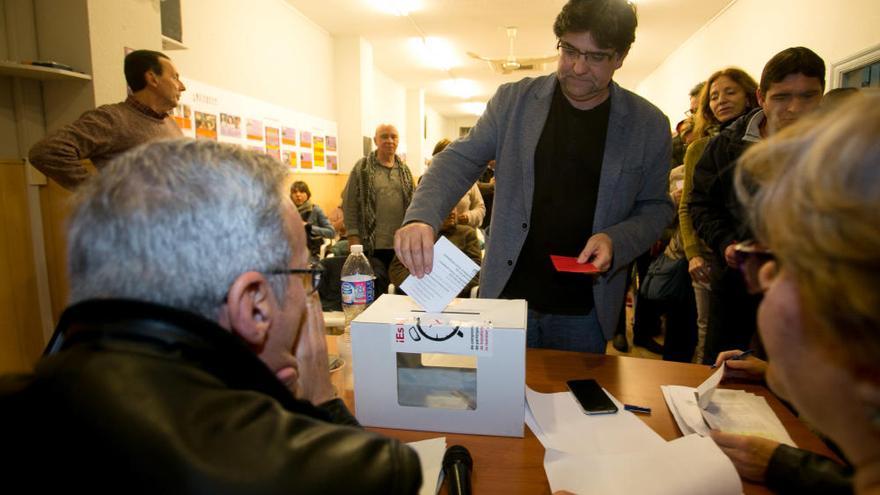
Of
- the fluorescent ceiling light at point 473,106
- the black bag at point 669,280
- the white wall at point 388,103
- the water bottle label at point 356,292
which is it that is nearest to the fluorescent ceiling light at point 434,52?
the white wall at point 388,103

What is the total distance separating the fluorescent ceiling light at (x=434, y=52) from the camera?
700 cm

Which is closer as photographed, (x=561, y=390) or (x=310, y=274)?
(x=310, y=274)

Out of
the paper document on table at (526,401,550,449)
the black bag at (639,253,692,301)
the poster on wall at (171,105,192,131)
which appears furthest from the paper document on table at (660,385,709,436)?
the poster on wall at (171,105,192,131)

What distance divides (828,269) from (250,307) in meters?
0.60

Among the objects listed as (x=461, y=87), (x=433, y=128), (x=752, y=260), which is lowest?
(x=752, y=260)

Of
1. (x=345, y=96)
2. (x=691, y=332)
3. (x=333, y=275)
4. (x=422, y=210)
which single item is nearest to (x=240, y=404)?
(x=422, y=210)

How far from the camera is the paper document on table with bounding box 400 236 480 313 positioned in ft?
3.39

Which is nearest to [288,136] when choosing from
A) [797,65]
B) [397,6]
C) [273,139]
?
[273,139]

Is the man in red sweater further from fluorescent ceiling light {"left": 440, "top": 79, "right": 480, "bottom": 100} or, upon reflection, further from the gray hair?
fluorescent ceiling light {"left": 440, "top": 79, "right": 480, "bottom": 100}

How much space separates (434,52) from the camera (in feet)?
24.9

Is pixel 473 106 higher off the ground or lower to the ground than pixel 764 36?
higher

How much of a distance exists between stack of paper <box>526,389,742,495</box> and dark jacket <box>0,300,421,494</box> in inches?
17.4

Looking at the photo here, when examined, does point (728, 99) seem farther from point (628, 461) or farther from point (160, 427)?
point (160, 427)

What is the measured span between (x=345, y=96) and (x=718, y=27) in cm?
478
